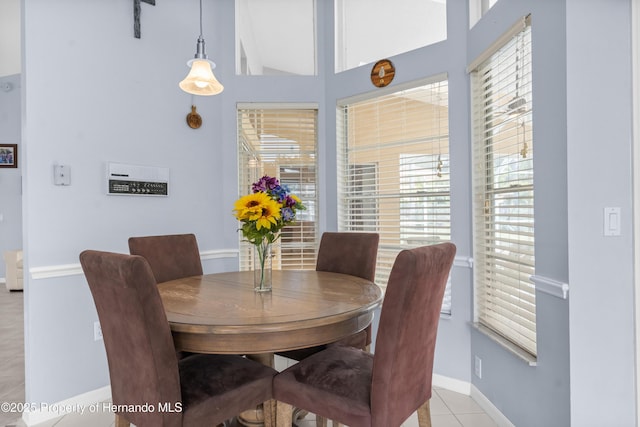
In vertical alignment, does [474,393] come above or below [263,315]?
below

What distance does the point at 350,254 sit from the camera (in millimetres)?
2434

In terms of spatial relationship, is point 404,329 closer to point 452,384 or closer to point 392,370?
point 392,370

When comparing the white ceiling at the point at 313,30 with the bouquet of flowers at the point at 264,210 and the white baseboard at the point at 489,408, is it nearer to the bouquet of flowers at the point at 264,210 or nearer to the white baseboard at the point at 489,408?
the bouquet of flowers at the point at 264,210

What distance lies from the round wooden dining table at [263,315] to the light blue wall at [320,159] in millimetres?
864

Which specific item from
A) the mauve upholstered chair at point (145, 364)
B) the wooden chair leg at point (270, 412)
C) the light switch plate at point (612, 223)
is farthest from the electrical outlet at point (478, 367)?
the mauve upholstered chair at point (145, 364)

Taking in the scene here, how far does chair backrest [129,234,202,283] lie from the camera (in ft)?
6.97

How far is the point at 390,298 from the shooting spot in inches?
47.7

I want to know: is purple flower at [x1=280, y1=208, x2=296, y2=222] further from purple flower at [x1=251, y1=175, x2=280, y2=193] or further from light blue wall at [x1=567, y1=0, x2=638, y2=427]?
light blue wall at [x1=567, y1=0, x2=638, y2=427]

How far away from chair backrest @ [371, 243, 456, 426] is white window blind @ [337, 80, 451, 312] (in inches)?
52.1

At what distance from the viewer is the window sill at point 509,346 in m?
1.72

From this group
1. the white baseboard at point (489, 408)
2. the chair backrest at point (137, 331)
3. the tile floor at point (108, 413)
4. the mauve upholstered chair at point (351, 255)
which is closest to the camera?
the chair backrest at point (137, 331)

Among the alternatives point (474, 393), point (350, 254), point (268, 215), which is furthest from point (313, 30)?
point (474, 393)

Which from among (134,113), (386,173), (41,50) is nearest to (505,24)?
(386,173)

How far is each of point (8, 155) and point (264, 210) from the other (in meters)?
7.49
